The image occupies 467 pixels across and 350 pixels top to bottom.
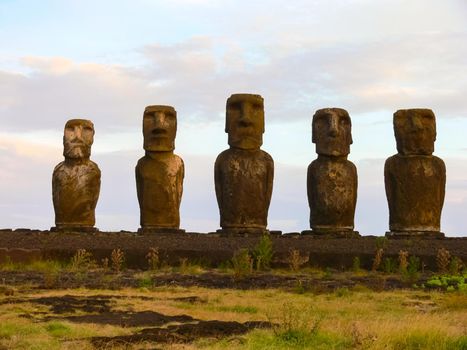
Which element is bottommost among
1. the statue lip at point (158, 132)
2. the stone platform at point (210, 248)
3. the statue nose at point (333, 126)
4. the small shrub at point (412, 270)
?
the small shrub at point (412, 270)

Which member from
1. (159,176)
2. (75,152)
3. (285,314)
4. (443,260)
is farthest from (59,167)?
(285,314)

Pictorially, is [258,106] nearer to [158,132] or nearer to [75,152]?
[158,132]

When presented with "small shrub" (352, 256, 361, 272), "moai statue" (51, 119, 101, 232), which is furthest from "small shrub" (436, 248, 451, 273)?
"moai statue" (51, 119, 101, 232)

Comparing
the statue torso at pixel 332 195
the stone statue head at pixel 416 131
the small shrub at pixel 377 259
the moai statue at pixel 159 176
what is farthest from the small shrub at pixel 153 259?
the stone statue head at pixel 416 131

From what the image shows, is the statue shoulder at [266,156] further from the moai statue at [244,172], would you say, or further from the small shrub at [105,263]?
the small shrub at [105,263]

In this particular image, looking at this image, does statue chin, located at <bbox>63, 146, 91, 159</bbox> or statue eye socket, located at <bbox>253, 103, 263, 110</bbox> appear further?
statue chin, located at <bbox>63, 146, 91, 159</bbox>

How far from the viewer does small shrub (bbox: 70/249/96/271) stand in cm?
1537

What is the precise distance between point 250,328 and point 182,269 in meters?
6.38

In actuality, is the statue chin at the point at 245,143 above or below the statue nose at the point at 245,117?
below

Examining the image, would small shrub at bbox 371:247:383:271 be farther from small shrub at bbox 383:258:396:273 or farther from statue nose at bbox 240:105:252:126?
statue nose at bbox 240:105:252:126

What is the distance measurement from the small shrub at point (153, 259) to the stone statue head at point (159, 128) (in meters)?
4.26

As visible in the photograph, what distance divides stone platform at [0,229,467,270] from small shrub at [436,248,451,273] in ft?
0.55

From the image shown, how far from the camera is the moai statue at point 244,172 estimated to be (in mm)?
18859

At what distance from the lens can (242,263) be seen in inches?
549
